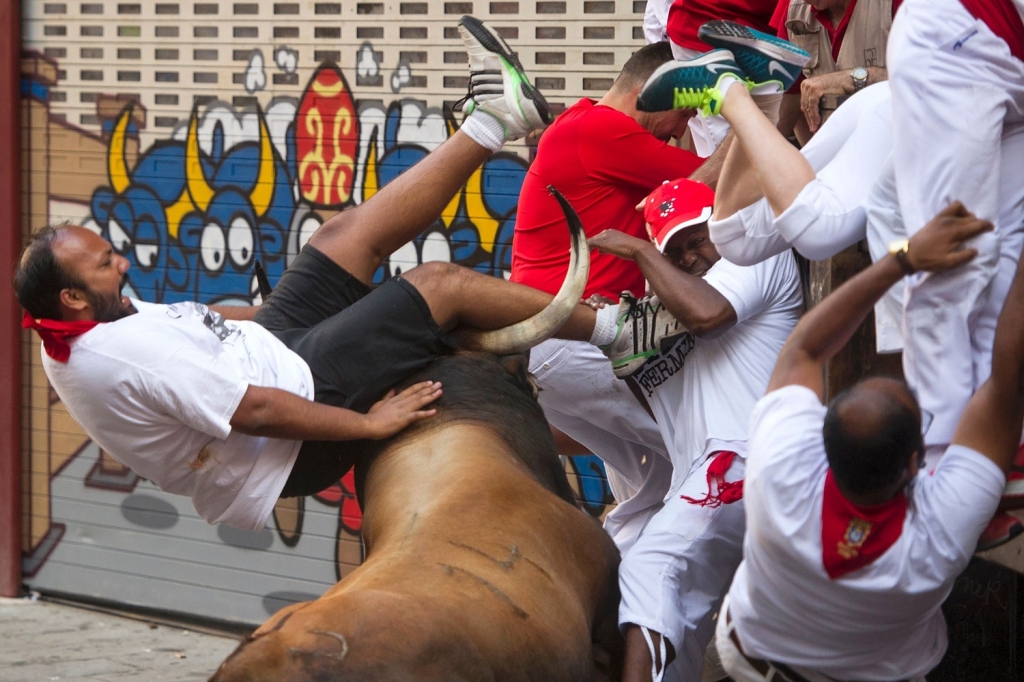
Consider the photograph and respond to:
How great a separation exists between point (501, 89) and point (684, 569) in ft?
5.56

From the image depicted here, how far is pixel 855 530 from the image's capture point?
2.63 metres

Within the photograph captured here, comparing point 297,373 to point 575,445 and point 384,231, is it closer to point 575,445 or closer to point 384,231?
point 384,231

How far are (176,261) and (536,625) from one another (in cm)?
491

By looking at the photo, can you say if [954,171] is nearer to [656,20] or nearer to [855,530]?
[855,530]

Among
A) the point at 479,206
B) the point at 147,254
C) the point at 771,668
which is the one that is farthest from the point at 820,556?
the point at 147,254

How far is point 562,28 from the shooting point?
6.02m

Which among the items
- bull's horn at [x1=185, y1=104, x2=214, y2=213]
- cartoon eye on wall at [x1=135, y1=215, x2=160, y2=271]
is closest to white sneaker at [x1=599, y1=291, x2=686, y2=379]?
bull's horn at [x1=185, y1=104, x2=214, y2=213]

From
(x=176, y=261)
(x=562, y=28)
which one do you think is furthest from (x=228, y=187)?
(x=562, y=28)

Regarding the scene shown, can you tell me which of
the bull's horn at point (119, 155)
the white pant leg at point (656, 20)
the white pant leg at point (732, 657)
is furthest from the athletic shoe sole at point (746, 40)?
the bull's horn at point (119, 155)

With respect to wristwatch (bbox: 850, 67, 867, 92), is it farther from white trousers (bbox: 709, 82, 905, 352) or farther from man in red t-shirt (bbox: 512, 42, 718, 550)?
man in red t-shirt (bbox: 512, 42, 718, 550)

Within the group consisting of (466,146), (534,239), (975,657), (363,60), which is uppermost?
(363,60)

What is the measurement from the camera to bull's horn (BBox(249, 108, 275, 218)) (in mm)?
7004

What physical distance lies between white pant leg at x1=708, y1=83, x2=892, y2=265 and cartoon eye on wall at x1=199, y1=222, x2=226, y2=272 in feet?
14.1

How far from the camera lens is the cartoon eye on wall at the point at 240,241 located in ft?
23.2
